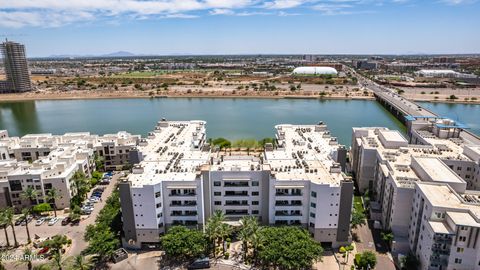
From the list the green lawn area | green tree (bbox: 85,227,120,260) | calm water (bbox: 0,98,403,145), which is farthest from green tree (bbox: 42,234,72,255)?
calm water (bbox: 0,98,403,145)

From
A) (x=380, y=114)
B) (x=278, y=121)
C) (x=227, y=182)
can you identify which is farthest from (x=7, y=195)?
(x=380, y=114)

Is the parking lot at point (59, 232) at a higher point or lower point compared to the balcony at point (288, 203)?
lower

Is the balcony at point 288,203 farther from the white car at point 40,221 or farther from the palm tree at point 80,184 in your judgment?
the white car at point 40,221

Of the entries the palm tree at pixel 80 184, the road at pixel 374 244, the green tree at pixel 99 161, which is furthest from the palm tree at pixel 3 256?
the road at pixel 374 244

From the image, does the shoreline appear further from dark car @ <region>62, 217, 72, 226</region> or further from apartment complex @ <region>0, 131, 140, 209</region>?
dark car @ <region>62, 217, 72, 226</region>

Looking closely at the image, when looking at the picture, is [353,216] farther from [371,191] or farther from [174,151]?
[174,151]
